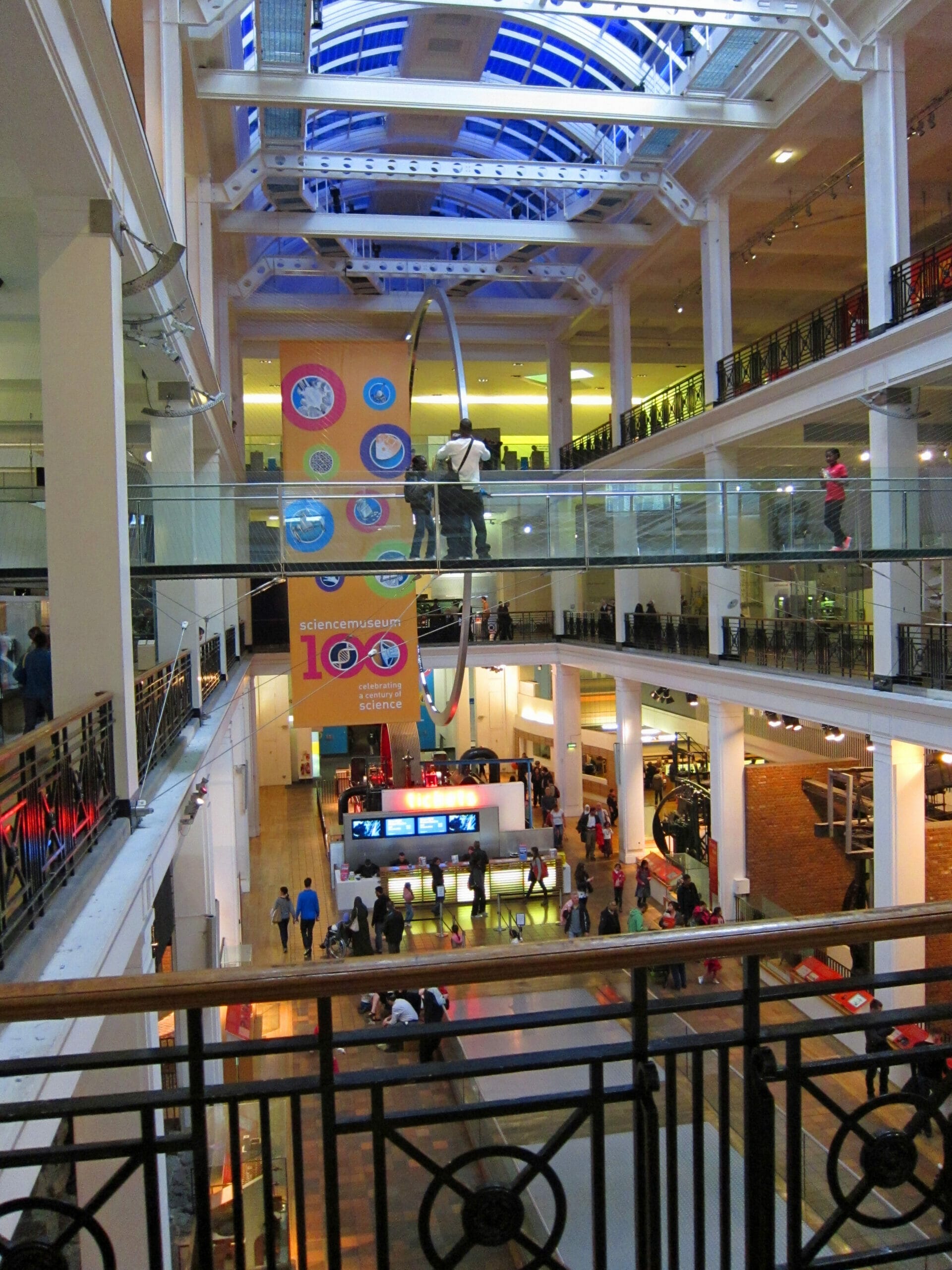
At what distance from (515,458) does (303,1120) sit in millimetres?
21716

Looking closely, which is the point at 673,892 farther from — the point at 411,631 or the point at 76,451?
the point at 76,451

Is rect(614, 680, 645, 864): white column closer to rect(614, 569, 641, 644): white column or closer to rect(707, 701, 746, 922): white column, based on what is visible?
rect(614, 569, 641, 644): white column

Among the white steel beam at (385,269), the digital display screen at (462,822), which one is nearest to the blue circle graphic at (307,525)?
the digital display screen at (462,822)

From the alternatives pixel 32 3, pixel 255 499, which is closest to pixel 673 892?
pixel 255 499

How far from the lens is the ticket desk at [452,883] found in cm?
1672

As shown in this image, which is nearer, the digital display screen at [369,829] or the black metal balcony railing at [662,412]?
the digital display screen at [369,829]

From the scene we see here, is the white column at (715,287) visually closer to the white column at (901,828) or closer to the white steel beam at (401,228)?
the white steel beam at (401,228)

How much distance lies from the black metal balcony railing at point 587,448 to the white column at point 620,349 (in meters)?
1.17

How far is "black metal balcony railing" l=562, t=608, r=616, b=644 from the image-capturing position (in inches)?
955

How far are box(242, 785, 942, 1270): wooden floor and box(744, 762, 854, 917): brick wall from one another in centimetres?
180

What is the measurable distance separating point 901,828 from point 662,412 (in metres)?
12.0

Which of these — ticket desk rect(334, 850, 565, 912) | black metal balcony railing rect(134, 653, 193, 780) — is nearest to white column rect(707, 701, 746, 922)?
ticket desk rect(334, 850, 565, 912)

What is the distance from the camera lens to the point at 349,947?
47.9 ft

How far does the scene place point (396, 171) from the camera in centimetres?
1574
